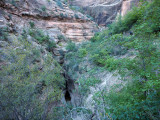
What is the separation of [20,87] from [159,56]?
6.31 metres

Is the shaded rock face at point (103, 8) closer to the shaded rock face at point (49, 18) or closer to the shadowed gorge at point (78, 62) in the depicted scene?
the shadowed gorge at point (78, 62)

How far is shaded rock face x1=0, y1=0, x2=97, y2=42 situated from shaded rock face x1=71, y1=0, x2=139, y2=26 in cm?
518

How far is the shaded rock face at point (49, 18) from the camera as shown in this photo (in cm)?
1571

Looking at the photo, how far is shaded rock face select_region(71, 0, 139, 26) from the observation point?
2386 cm

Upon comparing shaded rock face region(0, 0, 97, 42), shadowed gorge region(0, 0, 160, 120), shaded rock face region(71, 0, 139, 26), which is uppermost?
shaded rock face region(71, 0, 139, 26)

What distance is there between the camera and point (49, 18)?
67.3 ft

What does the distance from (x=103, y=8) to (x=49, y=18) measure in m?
16.4

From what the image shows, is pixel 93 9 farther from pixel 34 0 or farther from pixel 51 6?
pixel 34 0

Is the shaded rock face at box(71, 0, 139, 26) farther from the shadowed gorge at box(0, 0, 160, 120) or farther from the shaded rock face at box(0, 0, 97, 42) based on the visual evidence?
the shaded rock face at box(0, 0, 97, 42)

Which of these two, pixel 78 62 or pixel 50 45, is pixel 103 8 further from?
pixel 78 62

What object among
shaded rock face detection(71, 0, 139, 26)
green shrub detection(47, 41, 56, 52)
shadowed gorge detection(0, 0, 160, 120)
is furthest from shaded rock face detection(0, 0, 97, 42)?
shaded rock face detection(71, 0, 139, 26)

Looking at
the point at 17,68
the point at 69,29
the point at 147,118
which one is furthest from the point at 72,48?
the point at 147,118

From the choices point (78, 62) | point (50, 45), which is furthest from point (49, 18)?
point (78, 62)

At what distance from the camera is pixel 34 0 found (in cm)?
1964
